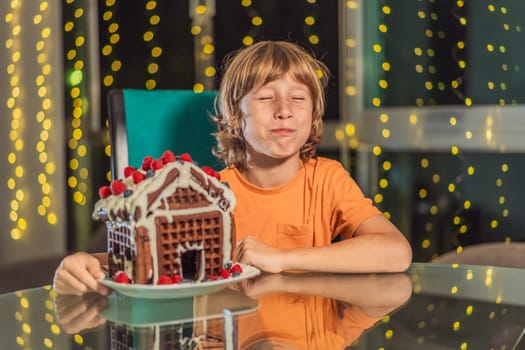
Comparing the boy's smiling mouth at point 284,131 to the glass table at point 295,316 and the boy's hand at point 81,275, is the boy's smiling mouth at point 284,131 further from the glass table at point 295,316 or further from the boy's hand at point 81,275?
the boy's hand at point 81,275

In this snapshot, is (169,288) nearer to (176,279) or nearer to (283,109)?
(176,279)

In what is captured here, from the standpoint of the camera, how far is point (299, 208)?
159 cm

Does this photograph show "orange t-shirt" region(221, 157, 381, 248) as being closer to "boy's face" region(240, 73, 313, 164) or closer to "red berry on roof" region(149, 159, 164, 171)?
"boy's face" region(240, 73, 313, 164)

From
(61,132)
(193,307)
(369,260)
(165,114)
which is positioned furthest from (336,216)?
(61,132)

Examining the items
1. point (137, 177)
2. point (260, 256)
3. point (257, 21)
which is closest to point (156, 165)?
point (137, 177)

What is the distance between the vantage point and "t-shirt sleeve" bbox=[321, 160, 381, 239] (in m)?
1.51

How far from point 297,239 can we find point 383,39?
1.40 meters

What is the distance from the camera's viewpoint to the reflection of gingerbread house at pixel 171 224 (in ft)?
3.35

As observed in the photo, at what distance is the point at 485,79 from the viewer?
2.63 meters

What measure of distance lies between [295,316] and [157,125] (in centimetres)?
81

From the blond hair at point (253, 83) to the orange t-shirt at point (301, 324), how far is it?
57cm

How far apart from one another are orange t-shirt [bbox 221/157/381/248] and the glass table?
30 centimetres

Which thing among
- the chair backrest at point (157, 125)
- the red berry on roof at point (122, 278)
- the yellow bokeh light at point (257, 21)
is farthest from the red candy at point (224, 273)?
the yellow bokeh light at point (257, 21)

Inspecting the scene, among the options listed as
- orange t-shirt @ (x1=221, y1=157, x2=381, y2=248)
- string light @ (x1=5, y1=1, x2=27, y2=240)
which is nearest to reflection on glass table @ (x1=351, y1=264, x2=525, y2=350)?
orange t-shirt @ (x1=221, y1=157, x2=381, y2=248)
